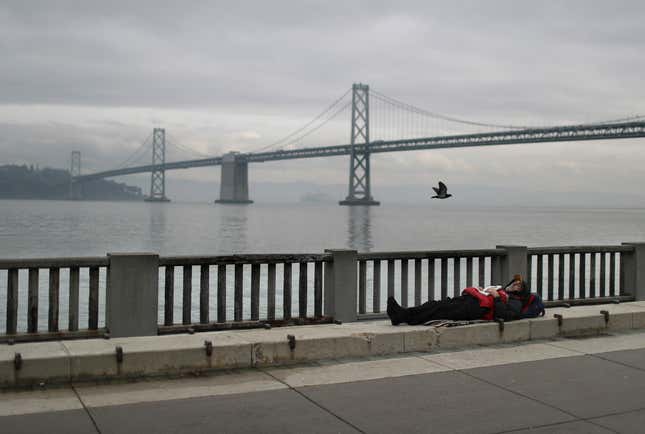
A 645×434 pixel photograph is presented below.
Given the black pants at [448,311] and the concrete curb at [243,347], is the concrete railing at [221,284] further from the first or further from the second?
the black pants at [448,311]

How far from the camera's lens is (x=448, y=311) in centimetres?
767

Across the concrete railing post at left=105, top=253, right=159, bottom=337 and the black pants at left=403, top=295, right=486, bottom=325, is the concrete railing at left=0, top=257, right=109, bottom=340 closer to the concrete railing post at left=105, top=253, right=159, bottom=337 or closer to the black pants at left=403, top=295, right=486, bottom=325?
the concrete railing post at left=105, top=253, right=159, bottom=337

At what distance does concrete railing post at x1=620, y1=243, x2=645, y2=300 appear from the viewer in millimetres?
10555

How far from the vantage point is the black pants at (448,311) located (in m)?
7.67

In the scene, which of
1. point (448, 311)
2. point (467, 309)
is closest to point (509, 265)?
point (467, 309)

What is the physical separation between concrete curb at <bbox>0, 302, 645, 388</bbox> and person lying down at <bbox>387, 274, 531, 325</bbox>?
0.49 feet

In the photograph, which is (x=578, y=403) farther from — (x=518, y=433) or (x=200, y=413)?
(x=200, y=413)

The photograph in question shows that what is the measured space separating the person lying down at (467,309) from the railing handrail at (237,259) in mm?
1009

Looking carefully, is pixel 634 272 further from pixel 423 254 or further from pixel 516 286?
pixel 423 254

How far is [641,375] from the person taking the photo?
6430mm

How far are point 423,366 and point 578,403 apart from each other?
148cm

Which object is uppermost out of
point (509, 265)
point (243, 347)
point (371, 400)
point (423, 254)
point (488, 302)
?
point (423, 254)

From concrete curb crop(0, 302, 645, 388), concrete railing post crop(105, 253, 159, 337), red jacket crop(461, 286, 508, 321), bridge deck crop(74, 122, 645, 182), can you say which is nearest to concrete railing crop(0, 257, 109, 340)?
concrete railing post crop(105, 253, 159, 337)

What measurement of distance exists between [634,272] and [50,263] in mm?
7633
